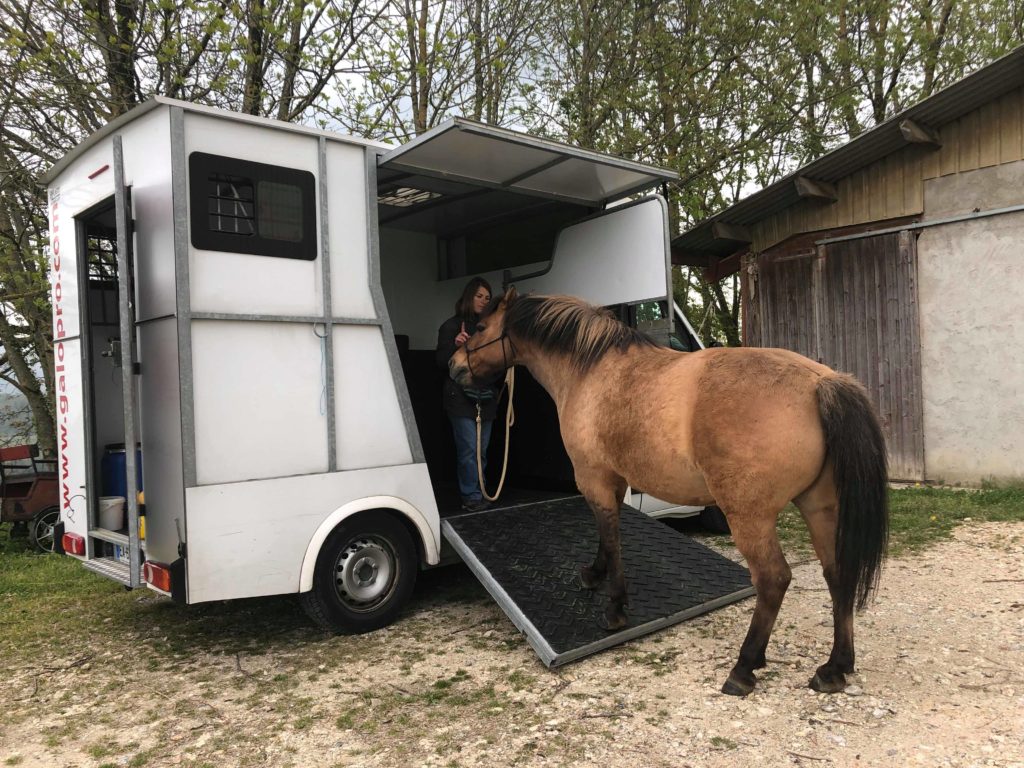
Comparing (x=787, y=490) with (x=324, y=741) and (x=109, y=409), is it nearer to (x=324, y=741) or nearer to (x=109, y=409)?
(x=324, y=741)

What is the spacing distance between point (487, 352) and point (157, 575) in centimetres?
208

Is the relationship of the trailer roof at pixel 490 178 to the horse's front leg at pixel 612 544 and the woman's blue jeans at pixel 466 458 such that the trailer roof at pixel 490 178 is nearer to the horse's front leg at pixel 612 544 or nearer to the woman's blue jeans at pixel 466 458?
the woman's blue jeans at pixel 466 458

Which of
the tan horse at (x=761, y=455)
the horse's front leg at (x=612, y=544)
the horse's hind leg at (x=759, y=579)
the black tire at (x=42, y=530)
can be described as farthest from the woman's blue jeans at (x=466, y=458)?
the black tire at (x=42, y=530)

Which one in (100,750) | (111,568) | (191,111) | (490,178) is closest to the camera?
(100,750)

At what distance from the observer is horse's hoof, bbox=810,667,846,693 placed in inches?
116

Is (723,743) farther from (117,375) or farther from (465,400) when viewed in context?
(117,375)

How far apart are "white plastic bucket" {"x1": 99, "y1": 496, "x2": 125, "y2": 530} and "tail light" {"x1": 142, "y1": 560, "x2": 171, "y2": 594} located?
73 centimetres

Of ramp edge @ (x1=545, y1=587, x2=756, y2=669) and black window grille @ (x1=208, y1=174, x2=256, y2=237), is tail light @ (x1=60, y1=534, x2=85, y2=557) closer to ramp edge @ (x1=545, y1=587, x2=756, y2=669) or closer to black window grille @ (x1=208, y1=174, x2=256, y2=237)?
black window grille @ (x1=208, y1=174, x2=256, y2=237)

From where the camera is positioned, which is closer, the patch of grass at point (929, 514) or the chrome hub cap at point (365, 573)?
the chrome hub cap at point (365, 573)

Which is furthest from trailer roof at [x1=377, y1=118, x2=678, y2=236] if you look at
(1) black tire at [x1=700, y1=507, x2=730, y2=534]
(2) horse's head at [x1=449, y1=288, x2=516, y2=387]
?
(1) black tire at [x1=700, y1=507, x2=730, y2=534]

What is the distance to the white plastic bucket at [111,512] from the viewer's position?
4.09 meters

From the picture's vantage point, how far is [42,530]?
21.1 ft

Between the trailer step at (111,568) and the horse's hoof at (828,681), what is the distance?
333 cm

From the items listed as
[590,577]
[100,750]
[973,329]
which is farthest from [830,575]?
[973,329]
